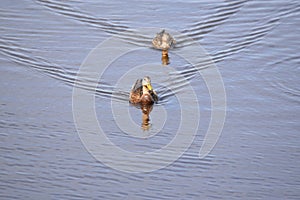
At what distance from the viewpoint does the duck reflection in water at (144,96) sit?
14.5 meters

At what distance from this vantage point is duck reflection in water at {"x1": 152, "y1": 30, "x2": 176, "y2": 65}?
54.6 feet

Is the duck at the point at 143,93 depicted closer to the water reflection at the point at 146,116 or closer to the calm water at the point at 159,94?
the water reflection at the point at 146,116

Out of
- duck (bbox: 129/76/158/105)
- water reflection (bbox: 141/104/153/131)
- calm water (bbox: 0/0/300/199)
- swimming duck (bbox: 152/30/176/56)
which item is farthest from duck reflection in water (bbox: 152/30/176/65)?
water reflection (bbox: 141/104/153/131)

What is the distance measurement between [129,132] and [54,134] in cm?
121

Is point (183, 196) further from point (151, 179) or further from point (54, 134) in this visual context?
point (54, 134)

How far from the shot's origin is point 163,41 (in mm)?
16703

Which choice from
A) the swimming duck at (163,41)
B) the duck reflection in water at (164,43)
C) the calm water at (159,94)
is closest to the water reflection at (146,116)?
the calm water at (159,94)

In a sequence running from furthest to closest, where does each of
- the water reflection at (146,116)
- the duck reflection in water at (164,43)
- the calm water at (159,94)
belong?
the duck reflection in water at (164,43)
the water reflection at (146,116)
the calm water at (159,94)

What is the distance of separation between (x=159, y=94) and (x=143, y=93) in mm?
665

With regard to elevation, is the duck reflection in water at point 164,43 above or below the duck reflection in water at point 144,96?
above

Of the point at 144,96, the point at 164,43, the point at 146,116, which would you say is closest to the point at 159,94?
the point at 144,96

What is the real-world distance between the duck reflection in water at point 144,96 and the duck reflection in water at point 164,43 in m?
1.67

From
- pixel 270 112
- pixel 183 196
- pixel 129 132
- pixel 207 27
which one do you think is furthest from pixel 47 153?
pixel 207 27

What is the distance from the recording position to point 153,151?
13.0 metres
